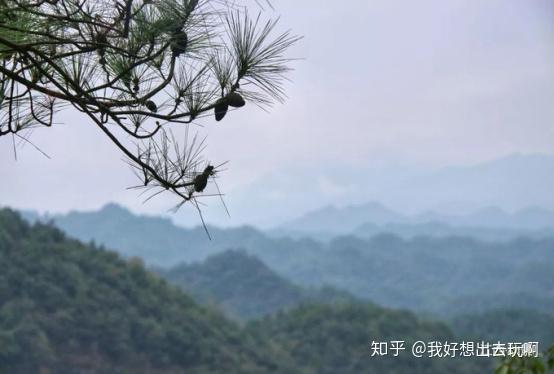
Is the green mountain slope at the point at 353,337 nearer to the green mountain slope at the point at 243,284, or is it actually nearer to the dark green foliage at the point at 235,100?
the green mountain slope at the point at 243,284

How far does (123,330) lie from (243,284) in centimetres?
946

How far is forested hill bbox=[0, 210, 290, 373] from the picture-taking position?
9.37 m

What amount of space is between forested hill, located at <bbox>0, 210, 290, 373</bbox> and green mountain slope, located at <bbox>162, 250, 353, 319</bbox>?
709 cm

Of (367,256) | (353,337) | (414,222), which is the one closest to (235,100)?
(353,337)

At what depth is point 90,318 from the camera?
9.91 metres

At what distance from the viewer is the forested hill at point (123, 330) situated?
952 centimetres

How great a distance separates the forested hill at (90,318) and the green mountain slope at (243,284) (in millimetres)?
7086

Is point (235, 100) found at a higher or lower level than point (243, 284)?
lower

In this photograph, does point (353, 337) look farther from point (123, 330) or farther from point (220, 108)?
point (220, 108)

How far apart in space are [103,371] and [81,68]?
9173 mm

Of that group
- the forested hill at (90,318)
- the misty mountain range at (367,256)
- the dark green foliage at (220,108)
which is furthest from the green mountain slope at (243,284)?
the dark green foliage at (220,108)

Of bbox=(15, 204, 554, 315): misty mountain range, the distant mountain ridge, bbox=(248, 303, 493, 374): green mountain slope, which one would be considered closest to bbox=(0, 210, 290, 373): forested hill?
bbox=(248, 303, 493, 374): green mountain slope

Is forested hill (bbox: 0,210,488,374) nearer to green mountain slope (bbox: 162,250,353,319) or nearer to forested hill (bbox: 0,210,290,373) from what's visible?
forested hill (bbox: 0,210,290,373)

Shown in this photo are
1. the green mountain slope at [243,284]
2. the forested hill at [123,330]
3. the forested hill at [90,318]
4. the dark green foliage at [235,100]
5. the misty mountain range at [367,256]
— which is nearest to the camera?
the dark green foliage at [235,100]
